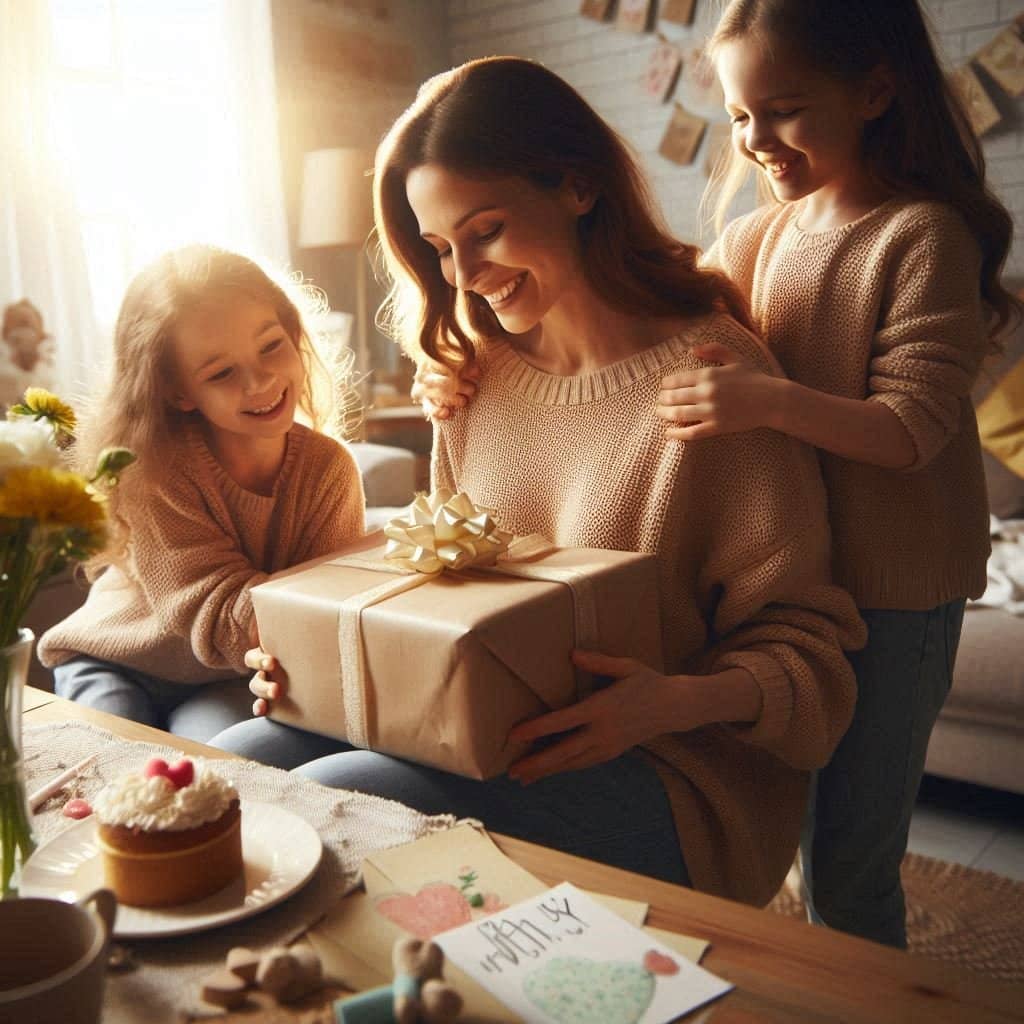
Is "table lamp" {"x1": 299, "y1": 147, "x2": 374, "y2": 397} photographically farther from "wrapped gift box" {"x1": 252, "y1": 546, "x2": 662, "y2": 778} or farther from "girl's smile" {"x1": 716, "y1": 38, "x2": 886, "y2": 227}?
"wrapped gift box" {"x1": 252, "y1": 546, "x2": 662, "y2": 778}

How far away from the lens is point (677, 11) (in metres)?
3.80

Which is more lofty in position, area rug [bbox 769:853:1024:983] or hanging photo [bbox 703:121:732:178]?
hanging photo [bbox 703:121:732:178]

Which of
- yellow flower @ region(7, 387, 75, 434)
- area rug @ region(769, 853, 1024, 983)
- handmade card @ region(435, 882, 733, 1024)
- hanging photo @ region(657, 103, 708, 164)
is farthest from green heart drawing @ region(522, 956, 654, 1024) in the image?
hanging photo @ region(657, 103, 708, 164)

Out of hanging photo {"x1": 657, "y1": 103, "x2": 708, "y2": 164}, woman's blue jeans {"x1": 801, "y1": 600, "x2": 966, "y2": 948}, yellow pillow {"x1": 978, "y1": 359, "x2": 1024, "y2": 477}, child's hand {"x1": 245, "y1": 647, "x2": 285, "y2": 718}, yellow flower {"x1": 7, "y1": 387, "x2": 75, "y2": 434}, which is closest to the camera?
yellow flower {"x1": 7, "y1": 387, "x2": 75, "y2": 434}

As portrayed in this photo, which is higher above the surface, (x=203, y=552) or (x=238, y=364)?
(x=238, y=364)

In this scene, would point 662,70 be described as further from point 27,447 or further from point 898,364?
point 27,447

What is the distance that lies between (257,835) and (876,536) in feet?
2.44

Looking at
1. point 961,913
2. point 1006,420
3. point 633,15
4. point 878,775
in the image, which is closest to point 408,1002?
point 878,775

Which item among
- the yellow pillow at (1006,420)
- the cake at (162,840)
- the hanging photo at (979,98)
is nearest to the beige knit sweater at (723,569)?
the cake at (162,840)

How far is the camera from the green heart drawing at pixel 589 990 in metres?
0.68

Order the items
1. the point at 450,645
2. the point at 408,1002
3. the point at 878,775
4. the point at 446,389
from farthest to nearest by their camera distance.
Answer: the point at 446,389, the point at 878,775, the point at 450,645, the point at 408,1002

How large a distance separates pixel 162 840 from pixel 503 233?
72 centimetres

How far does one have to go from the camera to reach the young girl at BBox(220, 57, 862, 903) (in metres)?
1.10

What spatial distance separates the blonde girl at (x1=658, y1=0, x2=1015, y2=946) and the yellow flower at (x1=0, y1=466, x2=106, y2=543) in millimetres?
629
